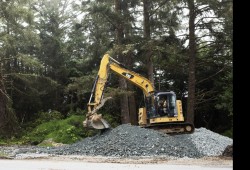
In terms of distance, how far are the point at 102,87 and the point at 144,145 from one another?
4114 mm

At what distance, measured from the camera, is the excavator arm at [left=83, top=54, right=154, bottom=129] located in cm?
1592

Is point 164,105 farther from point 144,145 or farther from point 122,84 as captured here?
point 122,84

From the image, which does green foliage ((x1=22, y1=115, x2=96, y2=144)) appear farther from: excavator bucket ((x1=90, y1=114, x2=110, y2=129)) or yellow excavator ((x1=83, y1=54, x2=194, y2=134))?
excavator bucket ((x1=90, y1=114, x2=110, y2=129))

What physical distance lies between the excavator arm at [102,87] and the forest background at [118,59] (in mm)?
2626

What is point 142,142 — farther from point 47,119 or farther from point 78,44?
point 78,44

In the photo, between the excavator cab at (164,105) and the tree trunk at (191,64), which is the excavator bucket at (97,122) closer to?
the excavator cab at (164,105)

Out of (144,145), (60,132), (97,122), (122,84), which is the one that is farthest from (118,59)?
(144,145)

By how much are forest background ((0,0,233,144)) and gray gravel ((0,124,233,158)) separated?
15.9 feet

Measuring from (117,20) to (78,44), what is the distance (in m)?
13.1

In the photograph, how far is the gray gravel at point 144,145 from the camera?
1283cm

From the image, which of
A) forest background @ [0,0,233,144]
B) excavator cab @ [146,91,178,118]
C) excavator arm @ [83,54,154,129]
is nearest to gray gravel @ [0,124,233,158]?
excavator arm @ [83,54,154,129]

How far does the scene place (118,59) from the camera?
23.8 metres

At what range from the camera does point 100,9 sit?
68.5ft
